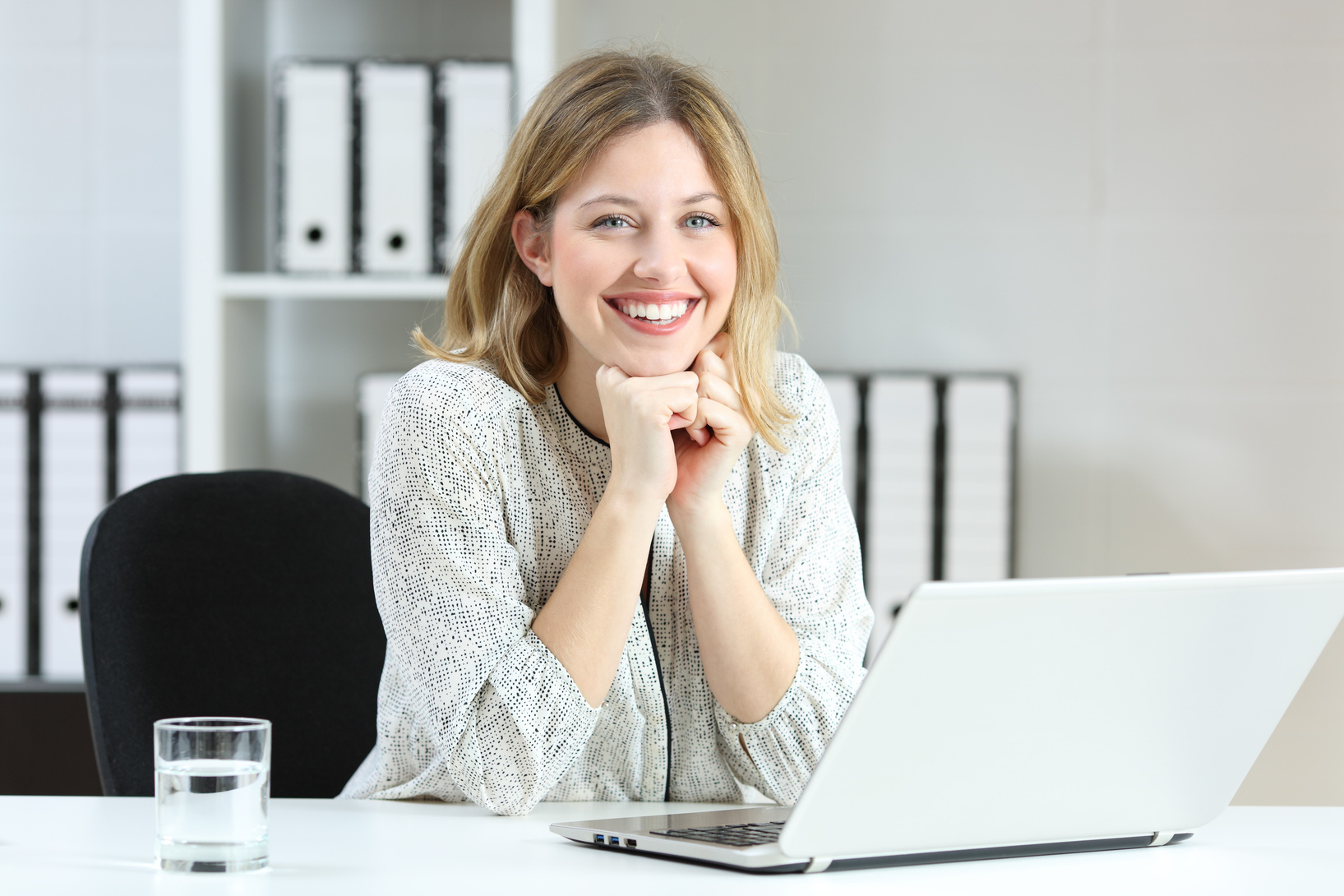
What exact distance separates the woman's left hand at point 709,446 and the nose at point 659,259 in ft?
0.34

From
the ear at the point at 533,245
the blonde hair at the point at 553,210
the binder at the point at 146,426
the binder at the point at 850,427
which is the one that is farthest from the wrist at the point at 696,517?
the binder at the point at 146,426

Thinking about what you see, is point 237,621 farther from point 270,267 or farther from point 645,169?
point 270,267

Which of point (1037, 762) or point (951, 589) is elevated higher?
point (951, 589)

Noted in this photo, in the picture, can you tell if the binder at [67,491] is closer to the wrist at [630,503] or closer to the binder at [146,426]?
the binder at [146,426]

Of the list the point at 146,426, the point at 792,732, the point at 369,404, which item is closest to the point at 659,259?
the point at 792,732

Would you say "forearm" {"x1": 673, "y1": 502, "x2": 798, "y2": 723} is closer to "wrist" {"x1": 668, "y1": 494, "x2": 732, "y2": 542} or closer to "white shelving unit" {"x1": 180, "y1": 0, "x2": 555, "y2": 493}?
"wrist" {"x1": 668, "y1": 494, "x2": 732, "y2": 542}

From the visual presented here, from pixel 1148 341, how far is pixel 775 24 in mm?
840

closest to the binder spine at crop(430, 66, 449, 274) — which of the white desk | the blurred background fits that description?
the blurred background

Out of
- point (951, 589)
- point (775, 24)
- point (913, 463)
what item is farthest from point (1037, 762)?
point (775, 24)

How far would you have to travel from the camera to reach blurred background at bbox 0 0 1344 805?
2.22m

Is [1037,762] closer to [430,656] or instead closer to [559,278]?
[430,656]

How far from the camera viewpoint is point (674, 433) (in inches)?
50.6

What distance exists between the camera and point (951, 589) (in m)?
0.69

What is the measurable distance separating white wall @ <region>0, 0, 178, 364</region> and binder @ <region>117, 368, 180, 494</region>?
277 millimetres
